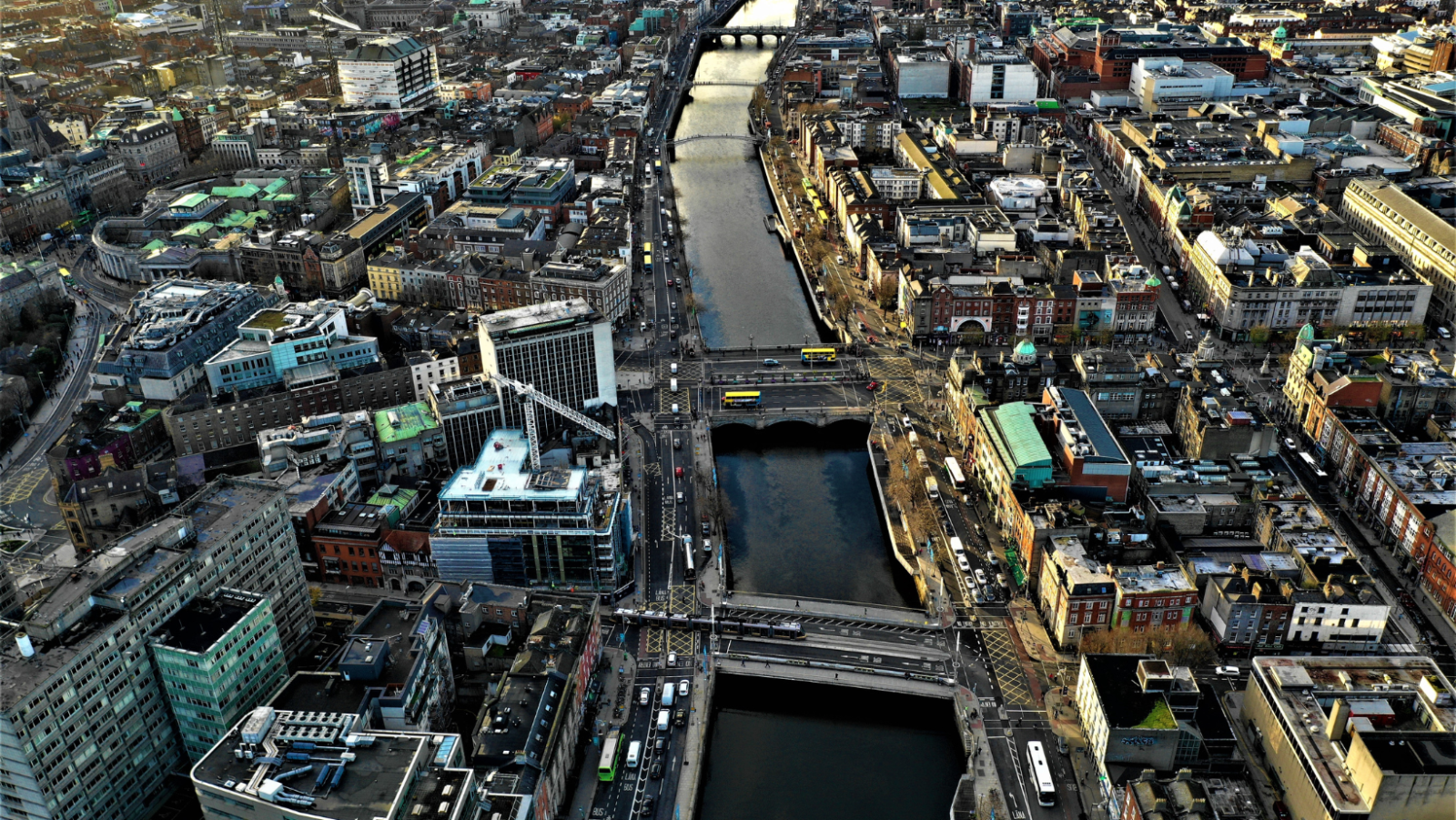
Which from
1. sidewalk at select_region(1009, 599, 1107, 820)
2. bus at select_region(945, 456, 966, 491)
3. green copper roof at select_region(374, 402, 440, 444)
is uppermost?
green copper roof at select_region(374, 402, 440, 444)

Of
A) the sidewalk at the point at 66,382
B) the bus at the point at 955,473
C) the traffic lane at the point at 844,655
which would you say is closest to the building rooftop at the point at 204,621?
the traffic lane at the point at 844,655

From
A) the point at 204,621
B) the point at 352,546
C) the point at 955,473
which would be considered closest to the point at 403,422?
the point at 352,546

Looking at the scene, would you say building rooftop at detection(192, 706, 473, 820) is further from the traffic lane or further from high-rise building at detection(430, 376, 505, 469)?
high-rise building at detection(430, 376, 505, 469)

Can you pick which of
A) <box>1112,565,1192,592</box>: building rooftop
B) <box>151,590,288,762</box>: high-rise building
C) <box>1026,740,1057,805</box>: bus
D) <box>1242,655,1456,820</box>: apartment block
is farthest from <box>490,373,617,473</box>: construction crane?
<box>1242,655,1456,820</box>: apartment block

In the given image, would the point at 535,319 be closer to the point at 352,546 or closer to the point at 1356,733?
the point at 352,546

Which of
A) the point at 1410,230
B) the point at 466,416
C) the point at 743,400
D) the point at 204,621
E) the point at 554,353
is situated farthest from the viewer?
the point at 1410,230

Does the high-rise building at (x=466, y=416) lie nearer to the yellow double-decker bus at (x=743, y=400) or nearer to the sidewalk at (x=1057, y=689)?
the yellow double-decker bus at (x=743, y=400)
